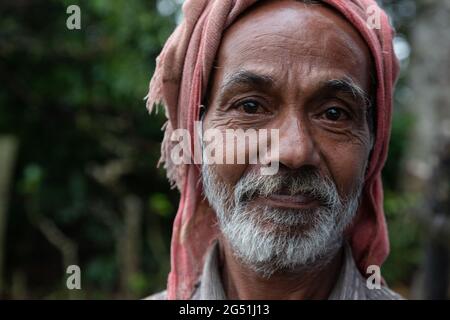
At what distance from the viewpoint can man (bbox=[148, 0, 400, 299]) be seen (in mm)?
1929

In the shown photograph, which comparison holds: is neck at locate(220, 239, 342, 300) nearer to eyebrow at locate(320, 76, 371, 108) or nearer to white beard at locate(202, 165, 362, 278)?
white beard at locate(202, 165, 362, 278)

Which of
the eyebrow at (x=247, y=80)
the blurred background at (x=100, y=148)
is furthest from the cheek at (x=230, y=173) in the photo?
the blurred background at (x=100, y=148)

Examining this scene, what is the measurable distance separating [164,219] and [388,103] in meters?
5.86

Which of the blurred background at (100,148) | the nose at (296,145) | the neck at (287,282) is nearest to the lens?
the nose at (296,145)

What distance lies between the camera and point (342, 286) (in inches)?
83.7

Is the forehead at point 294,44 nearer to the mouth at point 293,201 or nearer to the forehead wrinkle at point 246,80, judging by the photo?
the forehead wrinkle at point 246,80

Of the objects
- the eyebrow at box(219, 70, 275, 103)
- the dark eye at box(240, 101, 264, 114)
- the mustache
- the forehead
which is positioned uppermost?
the forehead

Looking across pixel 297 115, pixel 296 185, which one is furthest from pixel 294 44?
pixel 296 185

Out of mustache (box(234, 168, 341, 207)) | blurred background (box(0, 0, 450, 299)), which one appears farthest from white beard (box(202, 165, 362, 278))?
blurred background (box(0, 0, 450, 299))

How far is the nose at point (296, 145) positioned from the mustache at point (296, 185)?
0.13 feet

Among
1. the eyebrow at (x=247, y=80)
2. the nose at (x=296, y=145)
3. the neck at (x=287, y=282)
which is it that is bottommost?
the neck at (x=287, y=282)

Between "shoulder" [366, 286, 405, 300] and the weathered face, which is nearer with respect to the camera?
the weathered face

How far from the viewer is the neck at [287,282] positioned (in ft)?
6.93
